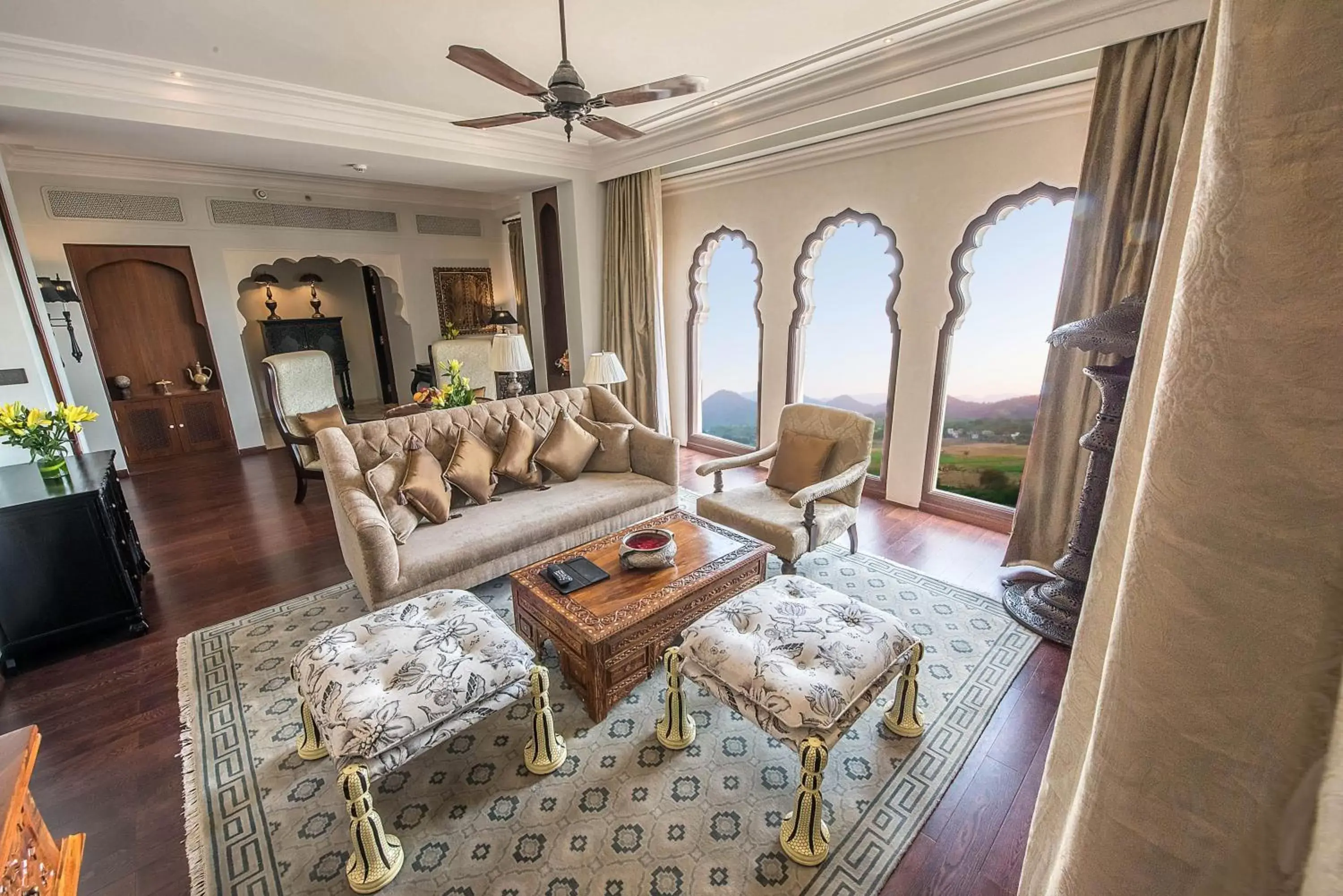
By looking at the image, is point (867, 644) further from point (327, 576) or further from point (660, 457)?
point (327, 576)

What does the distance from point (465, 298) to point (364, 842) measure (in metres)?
6.75

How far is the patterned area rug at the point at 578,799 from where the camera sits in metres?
1.55

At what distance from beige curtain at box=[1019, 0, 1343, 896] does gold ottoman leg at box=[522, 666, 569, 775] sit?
162cm

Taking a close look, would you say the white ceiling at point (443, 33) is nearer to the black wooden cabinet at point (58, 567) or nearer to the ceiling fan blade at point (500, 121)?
the ceiling fan blade at point (500, 121)

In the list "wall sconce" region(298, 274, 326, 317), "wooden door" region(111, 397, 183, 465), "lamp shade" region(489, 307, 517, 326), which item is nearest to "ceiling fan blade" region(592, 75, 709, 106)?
"lamp shade" region(489, 307, 517, 326)

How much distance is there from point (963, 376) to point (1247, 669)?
3911 mm

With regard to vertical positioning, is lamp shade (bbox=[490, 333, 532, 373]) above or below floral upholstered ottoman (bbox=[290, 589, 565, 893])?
above

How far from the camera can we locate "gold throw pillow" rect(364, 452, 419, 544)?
106 inches

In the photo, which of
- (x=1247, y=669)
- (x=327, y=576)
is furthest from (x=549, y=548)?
(x=1247, y=669)

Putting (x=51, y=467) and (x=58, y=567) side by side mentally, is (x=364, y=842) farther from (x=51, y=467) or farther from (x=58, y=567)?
(x=51, y=467)

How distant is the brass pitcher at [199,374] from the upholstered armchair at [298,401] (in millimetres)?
2059

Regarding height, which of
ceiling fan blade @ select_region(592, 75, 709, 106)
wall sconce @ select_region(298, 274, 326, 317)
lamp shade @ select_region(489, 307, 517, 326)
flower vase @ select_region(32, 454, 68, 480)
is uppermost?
ceiling fan blade @ select_region(592, 75, 709, 106)

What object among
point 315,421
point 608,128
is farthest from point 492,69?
point 315,421

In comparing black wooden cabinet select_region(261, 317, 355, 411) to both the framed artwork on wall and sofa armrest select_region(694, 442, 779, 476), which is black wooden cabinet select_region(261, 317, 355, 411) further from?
sofa armrest select_region(694, 442, 779, 476)
